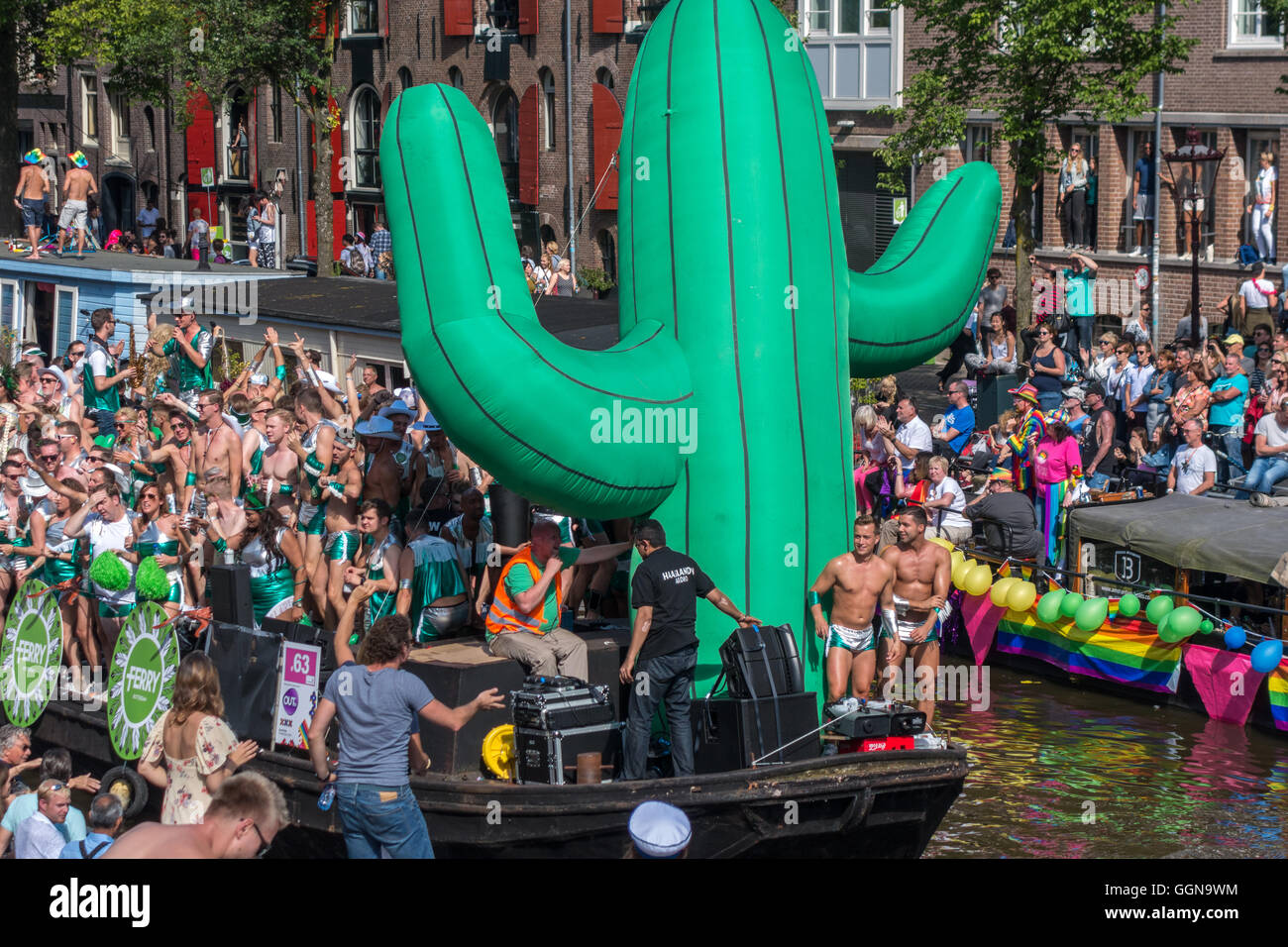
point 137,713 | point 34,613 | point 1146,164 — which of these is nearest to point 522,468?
point 137,713

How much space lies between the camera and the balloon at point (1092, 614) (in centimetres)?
1378

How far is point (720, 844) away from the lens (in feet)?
29.6

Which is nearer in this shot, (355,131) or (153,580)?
(153,580)

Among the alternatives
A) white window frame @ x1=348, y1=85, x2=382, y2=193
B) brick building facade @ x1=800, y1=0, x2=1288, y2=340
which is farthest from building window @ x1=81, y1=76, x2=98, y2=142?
brick building facade @ x1=800, y1=0, x2=1288, y2=340

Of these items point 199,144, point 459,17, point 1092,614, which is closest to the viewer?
point 1092,614

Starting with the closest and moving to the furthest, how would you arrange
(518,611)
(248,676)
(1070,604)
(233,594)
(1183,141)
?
(518,611)
(248,676)
(233,594)
(1070,604)
(1183,141)

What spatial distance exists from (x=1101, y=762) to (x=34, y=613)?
7321mm

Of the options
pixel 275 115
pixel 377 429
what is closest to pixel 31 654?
pixel 377 429

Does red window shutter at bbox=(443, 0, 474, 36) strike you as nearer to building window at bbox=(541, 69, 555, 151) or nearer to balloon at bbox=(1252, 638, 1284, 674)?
building window at bbox=(541, 69, 555, 151)

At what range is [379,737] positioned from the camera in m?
8.41

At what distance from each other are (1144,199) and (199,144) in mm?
26334

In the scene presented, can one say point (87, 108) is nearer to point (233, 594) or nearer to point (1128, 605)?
point (233, 594)

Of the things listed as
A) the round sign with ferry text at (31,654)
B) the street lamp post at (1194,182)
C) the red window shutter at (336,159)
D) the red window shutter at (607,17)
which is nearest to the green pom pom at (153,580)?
the round sign with ferry text at (31,654)

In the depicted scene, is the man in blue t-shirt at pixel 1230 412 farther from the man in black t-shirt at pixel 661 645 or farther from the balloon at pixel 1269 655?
the man in black t-shirt at pixel 661 645
